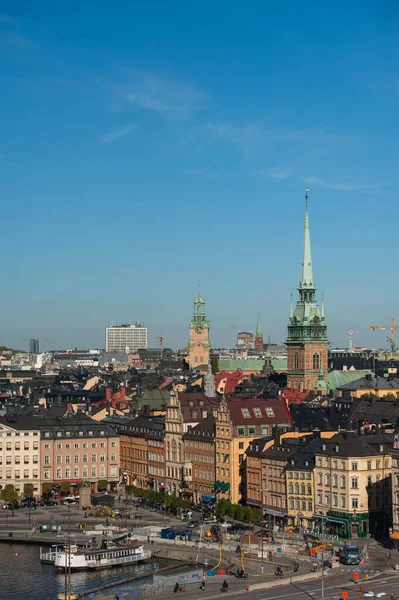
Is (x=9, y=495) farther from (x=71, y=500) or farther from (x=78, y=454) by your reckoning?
(x=78, y=454)

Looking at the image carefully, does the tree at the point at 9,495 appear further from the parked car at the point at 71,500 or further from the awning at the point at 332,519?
the awning at the point at 332,519

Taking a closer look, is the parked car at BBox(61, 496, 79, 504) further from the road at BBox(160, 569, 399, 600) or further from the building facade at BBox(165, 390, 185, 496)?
the road at BBox(160, 569, 399, 600)

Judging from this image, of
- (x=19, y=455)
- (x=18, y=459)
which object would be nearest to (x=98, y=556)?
(x=18, y=459)

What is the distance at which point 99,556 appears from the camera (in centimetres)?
11562

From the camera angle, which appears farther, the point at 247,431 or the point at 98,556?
the point at 247,431

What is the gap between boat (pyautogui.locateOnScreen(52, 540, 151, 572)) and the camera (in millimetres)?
113319

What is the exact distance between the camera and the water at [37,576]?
104m

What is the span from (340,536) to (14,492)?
47263 mm

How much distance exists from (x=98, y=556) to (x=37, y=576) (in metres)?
7.18

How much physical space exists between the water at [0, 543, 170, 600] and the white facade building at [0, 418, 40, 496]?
37.3m

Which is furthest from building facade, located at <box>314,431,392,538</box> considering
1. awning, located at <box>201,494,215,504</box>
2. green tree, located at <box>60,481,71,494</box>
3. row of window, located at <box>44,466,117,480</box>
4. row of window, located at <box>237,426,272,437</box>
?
row of window, located at <box>44,466,117,480</box>

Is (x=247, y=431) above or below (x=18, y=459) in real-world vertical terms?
above

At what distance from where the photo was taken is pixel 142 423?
17125cm

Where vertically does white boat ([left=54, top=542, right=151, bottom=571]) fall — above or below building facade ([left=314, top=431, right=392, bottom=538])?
below
